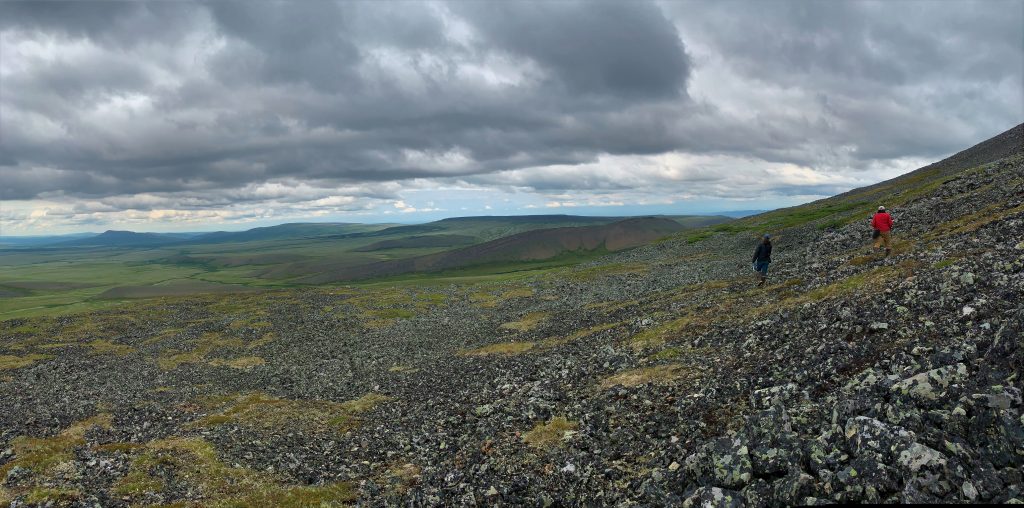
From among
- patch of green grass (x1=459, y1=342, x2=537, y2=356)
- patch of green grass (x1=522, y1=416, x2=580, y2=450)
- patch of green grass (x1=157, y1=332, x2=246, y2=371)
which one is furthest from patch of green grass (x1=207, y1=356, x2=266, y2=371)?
patch of green grass (x1=522, y1=416, x2=580, y2=450)

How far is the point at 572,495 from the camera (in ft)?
55.4

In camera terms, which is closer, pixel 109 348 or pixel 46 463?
pixel 46 463

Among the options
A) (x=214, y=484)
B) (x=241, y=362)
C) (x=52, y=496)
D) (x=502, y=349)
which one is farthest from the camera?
(x=241, y=362)

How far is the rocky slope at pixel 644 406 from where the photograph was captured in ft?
41.5

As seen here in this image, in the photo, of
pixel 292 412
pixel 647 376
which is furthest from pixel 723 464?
pixel 292 412

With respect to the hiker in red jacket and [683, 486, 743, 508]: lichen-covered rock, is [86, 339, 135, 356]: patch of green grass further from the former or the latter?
the hiker in red jacket

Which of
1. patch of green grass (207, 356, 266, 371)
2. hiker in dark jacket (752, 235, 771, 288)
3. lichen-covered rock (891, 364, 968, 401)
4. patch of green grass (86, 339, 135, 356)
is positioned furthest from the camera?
patch of green grass (86, 339, 135, 356)

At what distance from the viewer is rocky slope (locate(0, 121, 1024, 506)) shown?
1265cm

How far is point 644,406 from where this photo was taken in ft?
72.0

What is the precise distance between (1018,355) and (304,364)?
55544 millimetres

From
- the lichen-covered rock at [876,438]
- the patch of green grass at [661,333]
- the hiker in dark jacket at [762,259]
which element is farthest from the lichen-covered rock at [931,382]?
the hiker in dark jacket at [762,259]

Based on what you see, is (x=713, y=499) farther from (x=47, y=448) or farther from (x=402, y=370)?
(x=402, y=370)

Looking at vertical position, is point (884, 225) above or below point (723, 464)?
above

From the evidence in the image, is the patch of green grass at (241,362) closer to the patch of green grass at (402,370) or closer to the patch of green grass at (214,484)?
the patch of green grass at (402,370)
